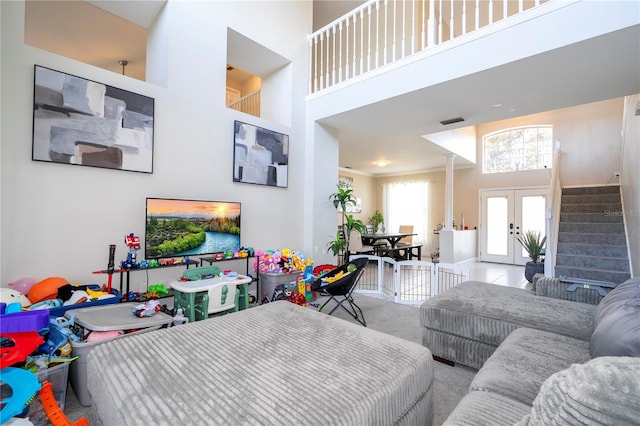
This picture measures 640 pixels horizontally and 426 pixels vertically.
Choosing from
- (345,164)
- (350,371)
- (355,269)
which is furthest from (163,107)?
(345,164)

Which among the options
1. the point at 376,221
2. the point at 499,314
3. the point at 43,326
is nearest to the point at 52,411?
the point at 43,326

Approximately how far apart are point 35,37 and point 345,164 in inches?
273

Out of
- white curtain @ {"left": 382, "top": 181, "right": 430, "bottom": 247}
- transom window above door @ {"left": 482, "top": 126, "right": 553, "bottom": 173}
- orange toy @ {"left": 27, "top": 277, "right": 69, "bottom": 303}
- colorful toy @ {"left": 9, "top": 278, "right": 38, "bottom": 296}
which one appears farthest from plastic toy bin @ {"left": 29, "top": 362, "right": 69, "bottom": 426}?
transom window above door @ {"left": 482, "top": 126, "right": 553, "bottom": 173}

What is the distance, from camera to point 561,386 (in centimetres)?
69

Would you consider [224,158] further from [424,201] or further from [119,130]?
[424,201]

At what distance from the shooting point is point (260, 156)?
423cm

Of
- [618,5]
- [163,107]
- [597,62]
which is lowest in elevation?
[163,107]

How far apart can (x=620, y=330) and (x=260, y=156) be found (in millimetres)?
3945

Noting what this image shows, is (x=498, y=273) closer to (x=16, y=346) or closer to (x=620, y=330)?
(x=620, y=330)

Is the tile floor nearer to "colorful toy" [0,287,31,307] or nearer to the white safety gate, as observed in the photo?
the white safety gate

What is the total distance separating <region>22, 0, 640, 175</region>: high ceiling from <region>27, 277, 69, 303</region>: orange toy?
3007mm

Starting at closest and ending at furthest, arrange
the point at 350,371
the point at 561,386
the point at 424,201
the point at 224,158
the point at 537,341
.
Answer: the point at 561,386, the point at 350,371, the point at 537,341, the point at 224,158, the point at 424,201

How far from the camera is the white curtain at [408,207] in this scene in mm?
9500

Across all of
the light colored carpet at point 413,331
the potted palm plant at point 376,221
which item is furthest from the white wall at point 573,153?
the light colored carpet at point 413,331
